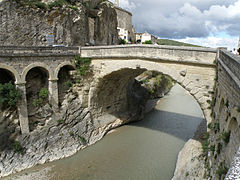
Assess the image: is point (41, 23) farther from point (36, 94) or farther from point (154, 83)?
point (154, 83)

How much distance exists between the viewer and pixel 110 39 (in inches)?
943

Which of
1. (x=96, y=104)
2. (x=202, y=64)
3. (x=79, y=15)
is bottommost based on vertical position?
(x=96, y=104)

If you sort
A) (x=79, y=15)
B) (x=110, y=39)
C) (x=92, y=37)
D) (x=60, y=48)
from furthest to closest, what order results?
1. (x=110, y=39)
2. (x=92, y=37)
3. (x=79, y=15)
4. (x=60, y=48)

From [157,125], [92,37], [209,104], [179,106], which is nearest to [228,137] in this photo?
[209,104]

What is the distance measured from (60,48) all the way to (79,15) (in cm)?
579

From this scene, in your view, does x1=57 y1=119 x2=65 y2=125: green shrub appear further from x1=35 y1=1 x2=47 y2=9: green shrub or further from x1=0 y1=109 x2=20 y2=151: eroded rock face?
x1=35 y1=1 x2=47 y2=9: green shrub

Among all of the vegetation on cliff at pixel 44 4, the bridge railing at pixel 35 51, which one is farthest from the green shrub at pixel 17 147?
the vegetation on cliff at pixel 44 4

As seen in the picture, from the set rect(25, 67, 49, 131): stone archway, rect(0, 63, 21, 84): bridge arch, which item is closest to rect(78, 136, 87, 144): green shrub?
rect(25, 67, 49, 131): stone archway

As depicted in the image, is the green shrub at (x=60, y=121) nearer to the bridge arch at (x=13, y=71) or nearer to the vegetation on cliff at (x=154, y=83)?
the bridge arch at (x=13, y=71)

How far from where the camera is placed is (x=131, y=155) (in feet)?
40.9

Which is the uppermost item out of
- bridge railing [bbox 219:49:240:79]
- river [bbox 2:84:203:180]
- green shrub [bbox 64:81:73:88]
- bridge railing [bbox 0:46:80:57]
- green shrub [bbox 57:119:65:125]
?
bridge railing [bbox 0:46:80:57]

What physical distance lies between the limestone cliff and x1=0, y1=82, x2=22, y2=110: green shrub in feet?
16.9

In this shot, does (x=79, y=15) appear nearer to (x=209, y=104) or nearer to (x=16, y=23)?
(x=16, y=23)

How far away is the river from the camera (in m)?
10.5
